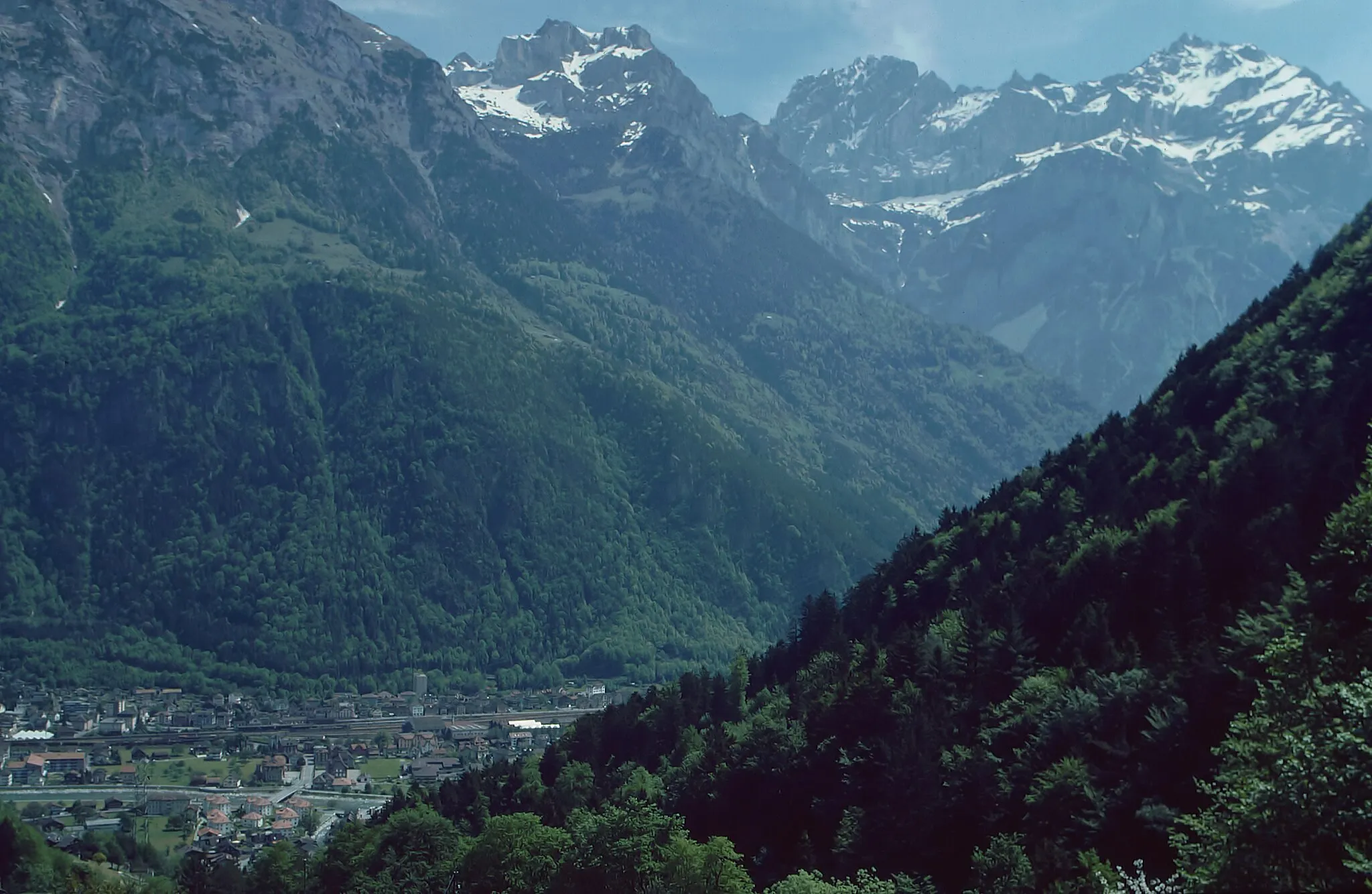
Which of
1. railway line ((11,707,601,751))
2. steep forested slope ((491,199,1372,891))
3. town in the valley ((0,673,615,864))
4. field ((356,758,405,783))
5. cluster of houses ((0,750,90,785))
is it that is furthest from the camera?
railway line ((11,707,601,751))

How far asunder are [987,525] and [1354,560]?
51401 mm

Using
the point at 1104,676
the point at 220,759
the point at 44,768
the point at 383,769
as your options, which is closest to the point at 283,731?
the point at 220,759

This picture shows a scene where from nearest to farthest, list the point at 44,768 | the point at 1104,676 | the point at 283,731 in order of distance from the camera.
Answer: the point at 1104,676 < the point at 44,768 < the point at 283,731

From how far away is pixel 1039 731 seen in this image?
2413 inches

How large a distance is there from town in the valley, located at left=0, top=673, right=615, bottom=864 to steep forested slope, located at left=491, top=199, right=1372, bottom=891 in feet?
136

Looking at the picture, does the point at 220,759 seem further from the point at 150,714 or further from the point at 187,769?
the point at 150,714

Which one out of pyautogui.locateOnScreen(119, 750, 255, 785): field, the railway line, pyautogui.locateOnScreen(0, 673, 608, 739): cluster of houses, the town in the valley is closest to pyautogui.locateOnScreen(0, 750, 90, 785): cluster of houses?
the town in the valley

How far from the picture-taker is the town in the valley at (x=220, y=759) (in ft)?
430

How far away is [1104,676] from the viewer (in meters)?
63.0

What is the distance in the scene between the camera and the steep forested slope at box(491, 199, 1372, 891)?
38156mm

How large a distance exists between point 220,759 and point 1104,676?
125534 millimetres

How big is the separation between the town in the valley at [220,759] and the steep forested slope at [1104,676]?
41.4m

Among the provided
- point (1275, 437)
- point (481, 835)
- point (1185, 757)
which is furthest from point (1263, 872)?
point (481, 835)

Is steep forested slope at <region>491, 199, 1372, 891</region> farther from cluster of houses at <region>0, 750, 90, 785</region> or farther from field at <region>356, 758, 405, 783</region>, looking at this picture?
cluster of houses at <region>0, 750, 90, 785</region>
